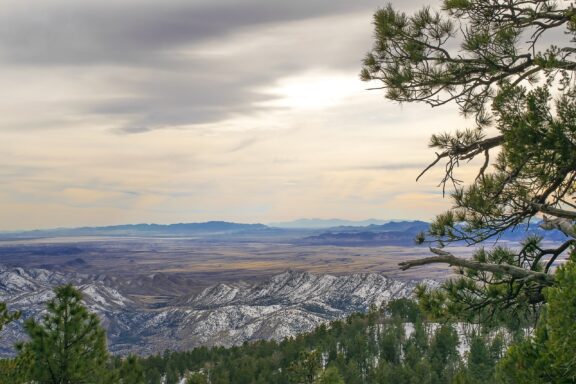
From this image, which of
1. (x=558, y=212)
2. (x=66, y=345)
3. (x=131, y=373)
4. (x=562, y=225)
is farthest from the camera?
(x=131, y=373)

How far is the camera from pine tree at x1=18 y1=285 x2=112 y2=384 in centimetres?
2097

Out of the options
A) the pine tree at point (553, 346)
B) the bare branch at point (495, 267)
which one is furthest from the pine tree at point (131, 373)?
the pine tree at point (553, 346)

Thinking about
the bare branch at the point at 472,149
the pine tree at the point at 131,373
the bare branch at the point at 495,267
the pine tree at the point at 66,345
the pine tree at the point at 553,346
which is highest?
the bare branch at the point at 472,149

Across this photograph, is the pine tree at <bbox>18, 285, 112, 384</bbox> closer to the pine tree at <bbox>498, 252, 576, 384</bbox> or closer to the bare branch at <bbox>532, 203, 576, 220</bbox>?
the pine tree at <bbox>498, 252, 576, 384</bbox>

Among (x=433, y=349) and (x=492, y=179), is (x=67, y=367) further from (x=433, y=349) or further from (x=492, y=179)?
(x=433, y=349)

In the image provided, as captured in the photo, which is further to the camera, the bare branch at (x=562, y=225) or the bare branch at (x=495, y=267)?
the bare branch at (x=495, y=267)

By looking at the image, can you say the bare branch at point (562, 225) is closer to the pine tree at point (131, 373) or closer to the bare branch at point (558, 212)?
the bare branch at point (558, 212)

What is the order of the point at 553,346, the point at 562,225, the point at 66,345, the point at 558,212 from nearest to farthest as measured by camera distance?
the point at 553,346
the point at 562,225
the point at 558,212
the point at 66,345

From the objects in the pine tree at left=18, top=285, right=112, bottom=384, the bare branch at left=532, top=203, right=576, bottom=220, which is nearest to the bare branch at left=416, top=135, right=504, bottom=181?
the bare branch at left=532, top=203, right=576, bottom=220

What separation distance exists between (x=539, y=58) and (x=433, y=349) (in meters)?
130

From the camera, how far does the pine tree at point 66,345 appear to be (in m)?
21.0

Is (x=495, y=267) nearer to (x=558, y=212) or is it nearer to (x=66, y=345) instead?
(x=558, y=212)

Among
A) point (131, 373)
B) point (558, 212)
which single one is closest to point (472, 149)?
point (558, 212)

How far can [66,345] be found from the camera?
21578mm
